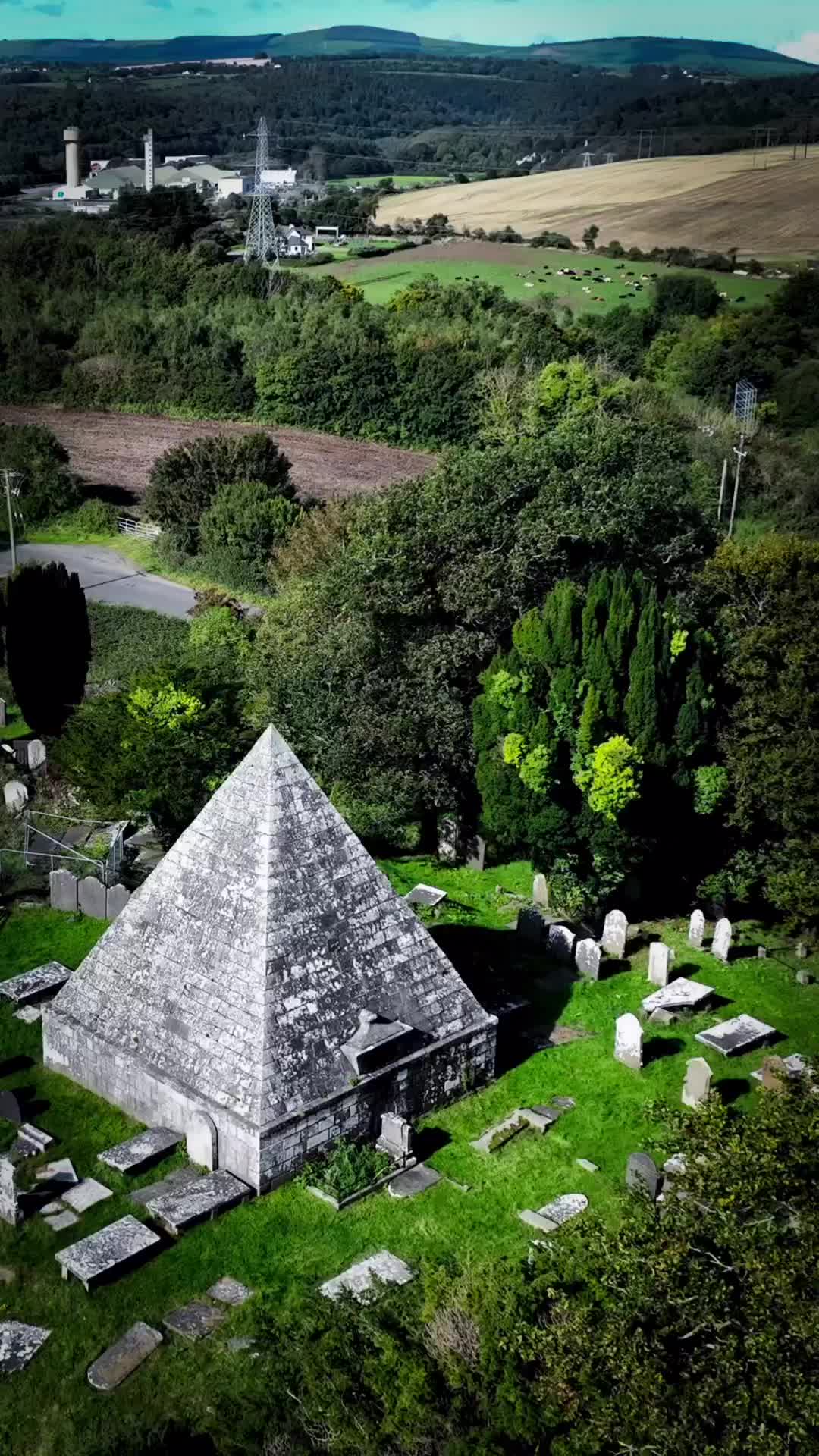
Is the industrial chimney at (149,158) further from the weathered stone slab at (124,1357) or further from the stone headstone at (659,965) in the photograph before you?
the weathered stone slab at (124,1357)

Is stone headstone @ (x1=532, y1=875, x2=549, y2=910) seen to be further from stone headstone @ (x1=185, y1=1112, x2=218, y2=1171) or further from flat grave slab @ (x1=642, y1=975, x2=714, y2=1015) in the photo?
stone headstone @ (x1=185, y1=1112, x2=218, y2=1171)

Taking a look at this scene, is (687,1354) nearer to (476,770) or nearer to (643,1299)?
(643,1299)

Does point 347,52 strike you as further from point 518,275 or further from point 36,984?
point 36,984

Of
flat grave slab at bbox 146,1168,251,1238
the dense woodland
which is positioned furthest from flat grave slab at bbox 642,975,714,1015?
the dense woodland

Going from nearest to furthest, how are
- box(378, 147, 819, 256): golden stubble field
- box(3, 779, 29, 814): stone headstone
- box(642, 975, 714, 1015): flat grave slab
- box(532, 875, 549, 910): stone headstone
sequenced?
box(642, 975, 714, 1015): flat grave slab < box(532, 875, 549, 910): stone headstone < box(3, 779, 29, 814): stone headstone < box(378, 147, 819, 256): golden stubble field

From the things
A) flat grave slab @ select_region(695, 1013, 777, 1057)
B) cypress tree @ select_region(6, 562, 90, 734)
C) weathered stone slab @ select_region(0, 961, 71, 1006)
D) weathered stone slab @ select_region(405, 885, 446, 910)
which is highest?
cypress tree @ select_region(6, 562, 90, 734)

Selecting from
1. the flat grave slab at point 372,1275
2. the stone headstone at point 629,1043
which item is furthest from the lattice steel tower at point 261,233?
the flat grave slab at point 372,1275

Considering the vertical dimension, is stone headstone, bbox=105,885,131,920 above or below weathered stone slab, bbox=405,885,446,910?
above
